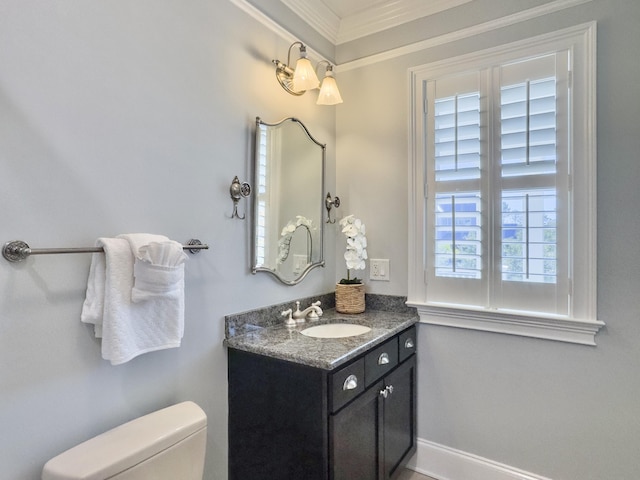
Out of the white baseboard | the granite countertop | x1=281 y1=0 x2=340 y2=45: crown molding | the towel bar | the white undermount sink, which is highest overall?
x1=281 y1=0 x2=340 y2=45: crown molding

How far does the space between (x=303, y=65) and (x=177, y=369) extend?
154 centimetres

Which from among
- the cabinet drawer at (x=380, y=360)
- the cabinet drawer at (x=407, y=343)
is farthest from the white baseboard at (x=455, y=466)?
the cabinet drawer at (x=380, y=360)

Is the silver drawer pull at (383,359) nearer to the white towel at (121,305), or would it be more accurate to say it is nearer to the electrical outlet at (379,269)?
the electrical outlet at (379,269)

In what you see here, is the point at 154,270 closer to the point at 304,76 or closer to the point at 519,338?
the point at 304,76

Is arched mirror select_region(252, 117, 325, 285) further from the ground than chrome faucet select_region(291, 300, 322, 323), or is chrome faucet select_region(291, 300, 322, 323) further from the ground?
arched mirror select_region(252, 117, 325, 285)

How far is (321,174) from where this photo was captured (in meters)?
2.26

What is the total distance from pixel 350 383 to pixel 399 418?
63cm

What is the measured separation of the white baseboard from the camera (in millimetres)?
1861

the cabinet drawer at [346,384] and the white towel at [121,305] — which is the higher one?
the white towel at [121,305]

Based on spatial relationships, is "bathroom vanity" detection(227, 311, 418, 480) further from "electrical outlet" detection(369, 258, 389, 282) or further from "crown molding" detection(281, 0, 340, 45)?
"crown molding" detection(281, 0, 340, 45)

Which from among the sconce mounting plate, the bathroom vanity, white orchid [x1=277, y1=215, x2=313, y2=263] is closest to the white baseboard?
the bathroom vanity

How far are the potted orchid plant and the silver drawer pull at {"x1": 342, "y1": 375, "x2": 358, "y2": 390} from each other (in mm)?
676

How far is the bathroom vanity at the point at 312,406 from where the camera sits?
1355 millimetres

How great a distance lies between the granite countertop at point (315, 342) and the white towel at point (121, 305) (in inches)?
17.0
